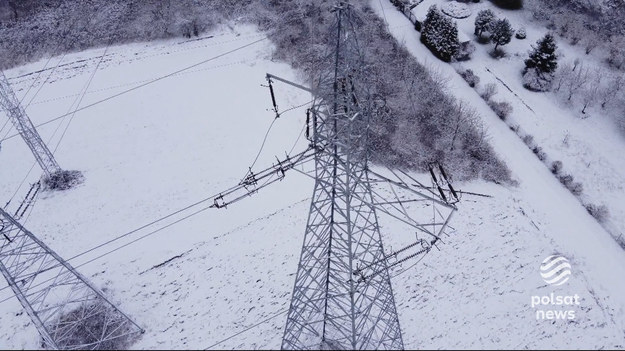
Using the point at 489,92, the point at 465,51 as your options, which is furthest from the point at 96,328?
the point at 465,51

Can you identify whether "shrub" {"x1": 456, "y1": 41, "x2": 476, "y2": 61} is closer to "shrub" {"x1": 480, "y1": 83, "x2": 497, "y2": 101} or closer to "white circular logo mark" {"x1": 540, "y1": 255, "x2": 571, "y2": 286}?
"shrub" {"x1": 480, "y1": 83, "x2": 497, "y2": 101}

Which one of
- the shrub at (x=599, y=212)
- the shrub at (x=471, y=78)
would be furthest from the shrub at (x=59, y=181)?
the shrub at (x=599, y=212)

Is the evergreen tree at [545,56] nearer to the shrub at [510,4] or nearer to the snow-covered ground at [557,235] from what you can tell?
the snow-covered ground at [557,235]

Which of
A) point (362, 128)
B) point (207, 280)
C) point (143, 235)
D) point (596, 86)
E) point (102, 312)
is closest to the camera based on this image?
point (362, 128)

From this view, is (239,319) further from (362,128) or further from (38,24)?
(38,24)

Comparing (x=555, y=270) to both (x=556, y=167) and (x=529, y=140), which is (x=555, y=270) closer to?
(x=556, y=167)

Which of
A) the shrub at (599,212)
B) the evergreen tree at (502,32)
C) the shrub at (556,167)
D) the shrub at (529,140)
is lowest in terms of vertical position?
the shrub at (599,212)

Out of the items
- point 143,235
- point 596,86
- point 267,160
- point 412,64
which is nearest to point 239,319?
point 143,235
